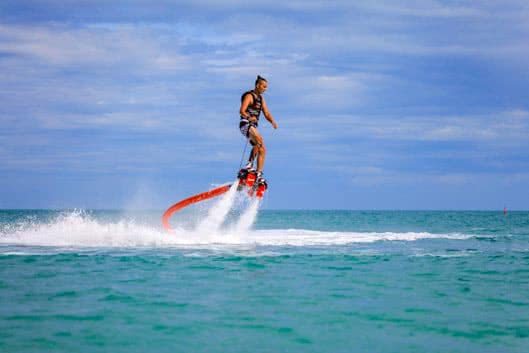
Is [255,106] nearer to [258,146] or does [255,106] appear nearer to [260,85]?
[260,85]

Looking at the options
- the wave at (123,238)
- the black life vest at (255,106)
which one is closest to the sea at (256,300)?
the wave at (123,238)

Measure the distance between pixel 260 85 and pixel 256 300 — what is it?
26.2 feet

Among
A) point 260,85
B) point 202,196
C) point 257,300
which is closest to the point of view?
point 257,300

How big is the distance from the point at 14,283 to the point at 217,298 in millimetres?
4185

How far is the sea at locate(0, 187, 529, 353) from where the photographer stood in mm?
7539

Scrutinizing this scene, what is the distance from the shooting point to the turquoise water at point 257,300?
24.7ft

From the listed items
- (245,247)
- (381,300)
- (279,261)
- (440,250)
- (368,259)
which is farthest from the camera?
(440,250)

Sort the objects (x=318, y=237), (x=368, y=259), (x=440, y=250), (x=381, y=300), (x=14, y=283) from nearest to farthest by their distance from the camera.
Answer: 1. (x=381, y=300)
2. (x=14, y=283)
3. (x=368, y=259)
4. (x=440, y=250)
5. (x=318, y=237)

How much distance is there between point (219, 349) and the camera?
7.24 meters

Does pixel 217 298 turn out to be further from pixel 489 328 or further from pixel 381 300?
pixel 489 328

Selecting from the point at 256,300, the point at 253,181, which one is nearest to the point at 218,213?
the point at 253,181

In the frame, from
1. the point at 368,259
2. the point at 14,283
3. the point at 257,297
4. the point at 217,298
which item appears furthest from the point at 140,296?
the point at 368,259

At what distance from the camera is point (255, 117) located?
16688 millimetres

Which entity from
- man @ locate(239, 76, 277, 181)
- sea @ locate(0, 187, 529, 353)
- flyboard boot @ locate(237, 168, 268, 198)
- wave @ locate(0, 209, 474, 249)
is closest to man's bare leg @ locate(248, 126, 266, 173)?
man @ locate(239, 76, 277, 181)
